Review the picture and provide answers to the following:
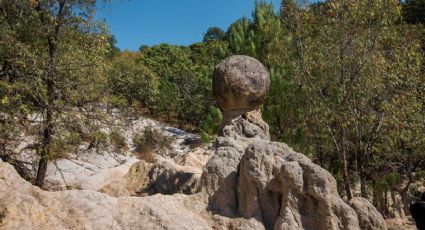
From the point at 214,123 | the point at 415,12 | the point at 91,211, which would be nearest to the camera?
the point at 91,211

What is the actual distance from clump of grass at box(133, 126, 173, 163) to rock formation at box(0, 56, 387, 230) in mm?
14033

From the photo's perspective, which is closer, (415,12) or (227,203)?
(227,203)

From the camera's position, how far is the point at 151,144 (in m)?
23.3

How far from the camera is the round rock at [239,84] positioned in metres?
10.4

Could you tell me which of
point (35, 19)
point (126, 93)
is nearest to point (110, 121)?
point (35, 19)

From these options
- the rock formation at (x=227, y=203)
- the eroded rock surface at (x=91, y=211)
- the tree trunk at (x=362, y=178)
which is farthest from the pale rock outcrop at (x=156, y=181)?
the tree trunk at (x=362, y=178)

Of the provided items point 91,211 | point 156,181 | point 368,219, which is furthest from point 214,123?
point 91,211

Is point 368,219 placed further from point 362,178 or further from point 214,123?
point 214,123

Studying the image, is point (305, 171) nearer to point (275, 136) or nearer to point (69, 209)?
point (69, 209)

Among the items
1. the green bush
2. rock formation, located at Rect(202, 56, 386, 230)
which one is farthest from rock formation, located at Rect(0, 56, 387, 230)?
the green bush

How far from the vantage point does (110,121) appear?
12352mm

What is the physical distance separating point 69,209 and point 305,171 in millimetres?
3142

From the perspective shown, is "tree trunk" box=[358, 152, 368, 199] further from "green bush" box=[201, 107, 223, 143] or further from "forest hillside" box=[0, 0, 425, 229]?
"green bush" box=[201, 107, 223, 143]

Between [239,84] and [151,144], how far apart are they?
44.3 feet
